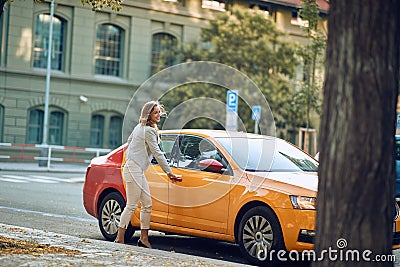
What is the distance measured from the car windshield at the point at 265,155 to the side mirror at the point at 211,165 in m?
0.24

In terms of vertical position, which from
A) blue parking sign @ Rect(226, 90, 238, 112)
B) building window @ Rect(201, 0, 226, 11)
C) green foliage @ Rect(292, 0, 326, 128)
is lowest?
blue parking sign @ Rect(226, 90, 238, 112)

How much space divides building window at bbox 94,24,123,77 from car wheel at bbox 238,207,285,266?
3267 centimetres

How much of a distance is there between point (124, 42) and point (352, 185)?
38095 mm

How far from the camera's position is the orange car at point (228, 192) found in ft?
31.0

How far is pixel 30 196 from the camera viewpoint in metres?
18.6

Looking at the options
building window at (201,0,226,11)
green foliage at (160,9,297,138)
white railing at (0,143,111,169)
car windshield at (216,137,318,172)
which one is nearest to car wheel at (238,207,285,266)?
car windshield at (216,137,318,172)

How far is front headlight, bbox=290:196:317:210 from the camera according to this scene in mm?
9391

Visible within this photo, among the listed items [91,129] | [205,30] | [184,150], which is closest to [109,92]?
[91,129]

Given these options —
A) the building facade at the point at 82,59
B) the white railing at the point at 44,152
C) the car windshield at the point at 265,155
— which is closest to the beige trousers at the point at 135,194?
the car windshield at the point at 265,155

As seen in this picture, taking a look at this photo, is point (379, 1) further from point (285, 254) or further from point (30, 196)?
point (30, 196)

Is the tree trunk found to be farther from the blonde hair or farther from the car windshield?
the blonde hair

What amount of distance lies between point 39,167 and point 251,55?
40.6 feet

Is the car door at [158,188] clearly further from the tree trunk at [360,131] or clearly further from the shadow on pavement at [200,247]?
the tree trunk at [360,131]

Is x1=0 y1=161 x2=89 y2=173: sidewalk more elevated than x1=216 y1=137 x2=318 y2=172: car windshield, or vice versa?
x1=216 y1=137 x2=318 y2=172: car windshield
